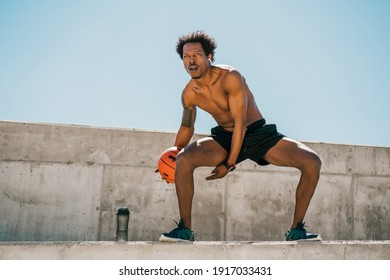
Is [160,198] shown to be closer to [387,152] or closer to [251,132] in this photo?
[251,132]

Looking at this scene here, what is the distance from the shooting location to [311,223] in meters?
6.45

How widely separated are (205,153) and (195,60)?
0.93m

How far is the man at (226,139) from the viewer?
4.26 m

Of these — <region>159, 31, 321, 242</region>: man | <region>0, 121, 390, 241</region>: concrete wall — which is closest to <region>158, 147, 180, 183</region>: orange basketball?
<region>159, 31, 321, 242</region>: man

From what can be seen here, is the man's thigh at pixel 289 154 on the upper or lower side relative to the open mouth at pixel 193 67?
lower

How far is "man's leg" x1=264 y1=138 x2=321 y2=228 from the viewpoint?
440cm

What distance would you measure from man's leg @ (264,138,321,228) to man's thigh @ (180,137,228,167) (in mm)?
488

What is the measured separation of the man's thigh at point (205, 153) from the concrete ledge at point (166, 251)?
78cm

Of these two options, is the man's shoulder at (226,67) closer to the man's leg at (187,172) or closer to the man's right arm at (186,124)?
the man's right arm at (186,124)

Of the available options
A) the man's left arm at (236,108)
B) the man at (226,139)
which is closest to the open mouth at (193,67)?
the man at (226,139)

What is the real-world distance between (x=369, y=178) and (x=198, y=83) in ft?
11.4

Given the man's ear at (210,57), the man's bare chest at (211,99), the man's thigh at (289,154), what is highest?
the man's ear at (210,57)

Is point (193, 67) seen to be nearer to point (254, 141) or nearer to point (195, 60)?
point (195, 60)
